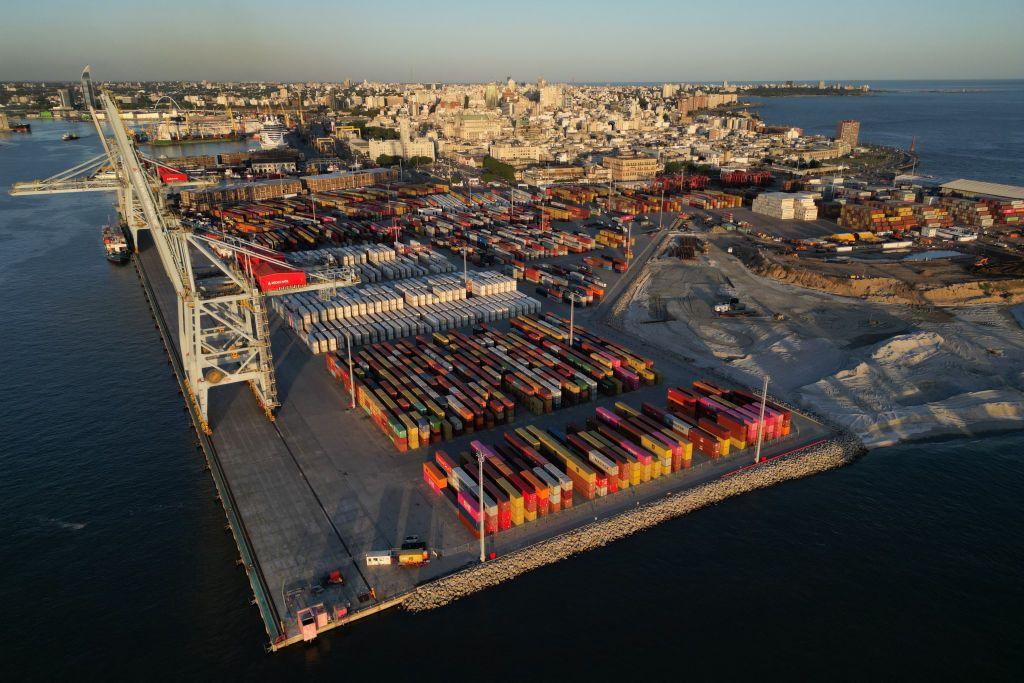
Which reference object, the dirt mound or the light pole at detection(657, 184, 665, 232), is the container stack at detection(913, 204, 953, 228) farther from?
the light pole at detection(657, 184, 665, 232)

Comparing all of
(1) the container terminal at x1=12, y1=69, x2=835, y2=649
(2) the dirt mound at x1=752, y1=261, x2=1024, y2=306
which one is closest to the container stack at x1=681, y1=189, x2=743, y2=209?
(2) the dirt mound at x1=752, y1=261, x2=1024, y2=306

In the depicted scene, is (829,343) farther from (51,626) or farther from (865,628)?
(51,626)

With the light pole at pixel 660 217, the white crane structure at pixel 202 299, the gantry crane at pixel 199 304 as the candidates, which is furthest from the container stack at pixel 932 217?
the gantry crane at pixel 199 304

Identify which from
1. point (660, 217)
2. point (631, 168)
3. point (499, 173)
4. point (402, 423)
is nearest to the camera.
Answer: point (402, 423)

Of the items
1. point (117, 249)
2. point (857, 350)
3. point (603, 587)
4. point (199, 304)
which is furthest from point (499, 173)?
point (603, 587)

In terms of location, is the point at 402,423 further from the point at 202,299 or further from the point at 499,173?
the point at 499,173

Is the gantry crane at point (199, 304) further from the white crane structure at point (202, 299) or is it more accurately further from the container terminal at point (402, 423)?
the container terminal at point (402, 423)
